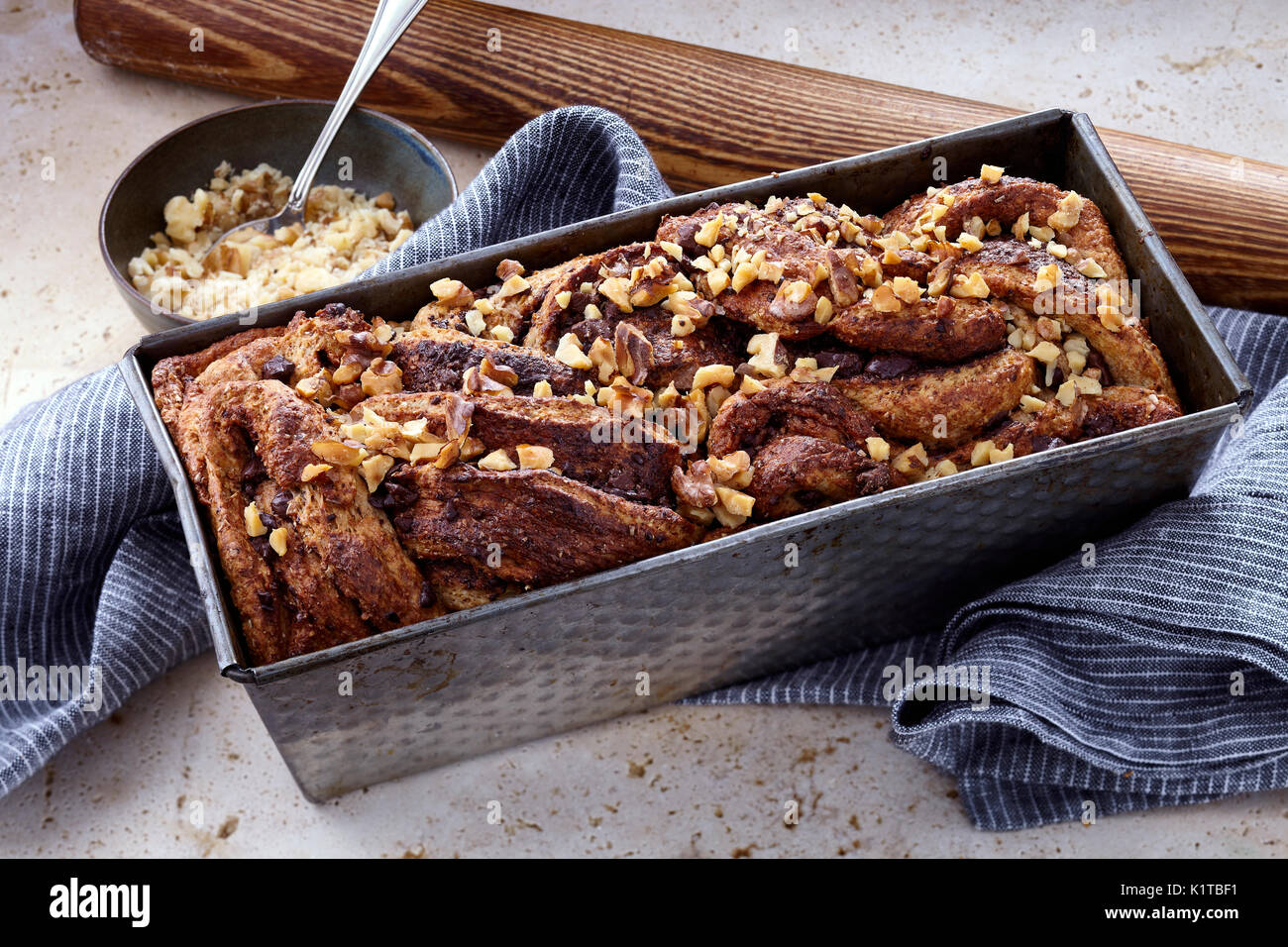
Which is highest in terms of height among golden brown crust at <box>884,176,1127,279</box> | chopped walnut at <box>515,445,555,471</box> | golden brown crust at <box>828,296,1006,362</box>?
golden brown crust at <box>884,176,1127,279</box>

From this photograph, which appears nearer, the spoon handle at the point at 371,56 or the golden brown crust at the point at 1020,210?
the golden brown crust at the point at 1020,210

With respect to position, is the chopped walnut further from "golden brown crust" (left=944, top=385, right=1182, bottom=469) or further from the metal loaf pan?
"golden brown crust" (left=944, top=385, right=1182, bottom=469)

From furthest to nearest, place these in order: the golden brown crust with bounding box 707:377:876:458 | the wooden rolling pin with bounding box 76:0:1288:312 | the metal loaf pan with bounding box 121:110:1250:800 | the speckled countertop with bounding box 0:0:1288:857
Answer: the wooden rolling pin with bounding box 76:0:1288:312, the speckled countertop with bounding box 0:0:1288:857, the golden brown crust with bounding box 707:377:876:458, the metal loaf pan with bounding box 121:110:1250:800

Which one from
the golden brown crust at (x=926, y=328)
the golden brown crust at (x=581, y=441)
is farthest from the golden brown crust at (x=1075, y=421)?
the golden brown crust at (x=581, y=441)

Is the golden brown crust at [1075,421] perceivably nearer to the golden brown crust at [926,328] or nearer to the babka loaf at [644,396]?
the babka loaf at [644,396]

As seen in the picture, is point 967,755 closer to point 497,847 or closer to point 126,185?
point 497,847

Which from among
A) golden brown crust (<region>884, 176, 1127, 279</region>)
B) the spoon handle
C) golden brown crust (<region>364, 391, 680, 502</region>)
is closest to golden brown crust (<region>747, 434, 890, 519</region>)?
golden brown crust (<region>364, 391, 680, 502</region>)
